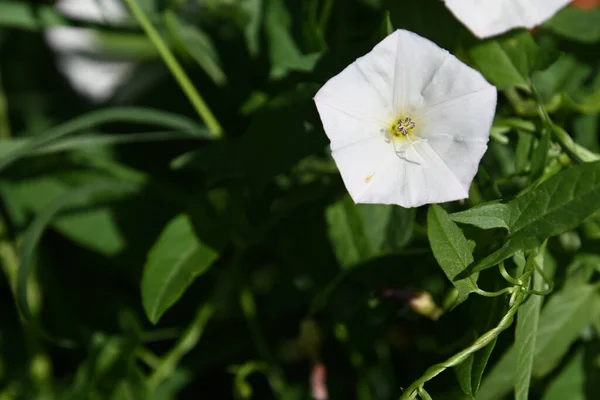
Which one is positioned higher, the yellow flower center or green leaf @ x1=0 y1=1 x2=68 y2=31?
green leaf @ x1=0 y1=1 x2=68 y2=31

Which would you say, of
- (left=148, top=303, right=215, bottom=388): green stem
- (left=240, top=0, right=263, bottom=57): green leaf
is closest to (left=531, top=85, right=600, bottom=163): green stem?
(left=240, top=0, right=263, bottom=57): green leaf

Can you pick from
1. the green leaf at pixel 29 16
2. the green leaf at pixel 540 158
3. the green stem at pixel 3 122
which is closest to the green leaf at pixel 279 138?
the green leaf at pixel 540 158

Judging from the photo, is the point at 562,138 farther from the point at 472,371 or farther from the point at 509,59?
the point at 472,371

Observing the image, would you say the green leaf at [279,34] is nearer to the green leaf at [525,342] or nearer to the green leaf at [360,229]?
the green leaf at [360,229]

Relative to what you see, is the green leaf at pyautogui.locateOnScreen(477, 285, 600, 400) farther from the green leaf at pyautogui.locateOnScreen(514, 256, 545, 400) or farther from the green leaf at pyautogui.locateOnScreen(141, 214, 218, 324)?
the green leaf at pyautogui.locateOnScreen(141, 214, 218, 324)

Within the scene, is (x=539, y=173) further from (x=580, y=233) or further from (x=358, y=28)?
(x=358, y=28)

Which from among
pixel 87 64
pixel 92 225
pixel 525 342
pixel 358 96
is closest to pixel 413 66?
pixel 358 96

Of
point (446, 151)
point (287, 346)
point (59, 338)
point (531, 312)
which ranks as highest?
point (446, 151)

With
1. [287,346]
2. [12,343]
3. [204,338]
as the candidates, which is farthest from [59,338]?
[287,346]
